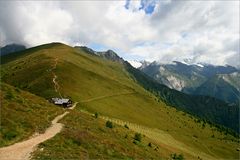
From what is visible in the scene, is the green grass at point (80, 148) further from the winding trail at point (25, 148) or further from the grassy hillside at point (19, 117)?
the grassy hillside at point (19, 117)

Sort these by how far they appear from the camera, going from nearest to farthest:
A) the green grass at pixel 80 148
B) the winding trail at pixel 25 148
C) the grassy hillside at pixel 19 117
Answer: the winding trail at pixel 25 148 < the green grass at pixel 80 148 < the grassy hillside at pixel 19 117

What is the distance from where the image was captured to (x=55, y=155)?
42.4m

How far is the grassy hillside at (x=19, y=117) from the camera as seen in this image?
157ft

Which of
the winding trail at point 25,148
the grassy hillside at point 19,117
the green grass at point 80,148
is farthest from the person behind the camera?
the grassy hillside at point 19,117

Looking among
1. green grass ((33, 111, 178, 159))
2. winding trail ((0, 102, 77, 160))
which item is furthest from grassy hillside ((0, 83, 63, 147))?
green grass ((33, 111, 178, 159))

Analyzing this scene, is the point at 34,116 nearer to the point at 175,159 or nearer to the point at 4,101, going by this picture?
the point at 4,101

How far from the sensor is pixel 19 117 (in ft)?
179

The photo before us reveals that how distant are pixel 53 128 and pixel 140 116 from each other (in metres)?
130

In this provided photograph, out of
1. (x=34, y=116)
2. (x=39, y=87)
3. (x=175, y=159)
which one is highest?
(x=39, y=87)

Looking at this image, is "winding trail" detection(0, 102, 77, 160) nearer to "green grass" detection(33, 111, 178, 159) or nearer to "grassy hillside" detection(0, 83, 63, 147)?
"green grass" detection(33, 111, 178, 159)

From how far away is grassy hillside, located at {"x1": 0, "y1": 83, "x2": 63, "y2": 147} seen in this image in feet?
157

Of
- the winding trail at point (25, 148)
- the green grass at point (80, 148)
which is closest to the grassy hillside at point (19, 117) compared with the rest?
the winding trail at point (25, 148)

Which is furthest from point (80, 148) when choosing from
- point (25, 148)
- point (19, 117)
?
point (19, 117)

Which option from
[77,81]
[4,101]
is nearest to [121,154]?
[4,101]
